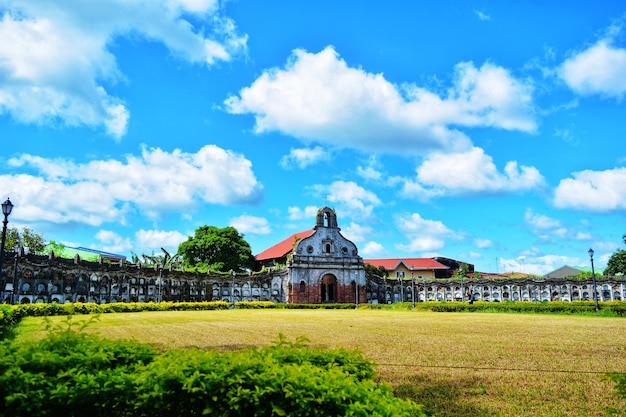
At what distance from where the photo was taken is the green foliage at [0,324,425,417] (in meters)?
3.44

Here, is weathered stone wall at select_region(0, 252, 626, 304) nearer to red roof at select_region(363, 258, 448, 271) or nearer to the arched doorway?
the arched doorway

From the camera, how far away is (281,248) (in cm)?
5409

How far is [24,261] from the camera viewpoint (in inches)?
1043

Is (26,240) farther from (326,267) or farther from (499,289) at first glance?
(499,289)

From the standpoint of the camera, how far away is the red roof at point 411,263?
6241cm

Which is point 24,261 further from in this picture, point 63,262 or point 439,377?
point 439,377

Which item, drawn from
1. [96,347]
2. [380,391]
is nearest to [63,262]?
[96,347]

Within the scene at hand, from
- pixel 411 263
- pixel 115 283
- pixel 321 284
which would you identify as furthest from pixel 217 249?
pixel 411 263

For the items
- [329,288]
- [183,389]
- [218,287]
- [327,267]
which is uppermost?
[327,267]

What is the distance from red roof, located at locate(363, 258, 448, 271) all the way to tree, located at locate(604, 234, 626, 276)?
1841cm

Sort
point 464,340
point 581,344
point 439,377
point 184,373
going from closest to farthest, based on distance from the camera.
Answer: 1. point 184,373
2. point 439,377
3. point 581,344
4. point 464,340

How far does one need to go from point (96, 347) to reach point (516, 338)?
10975mm

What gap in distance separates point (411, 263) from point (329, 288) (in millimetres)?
21946

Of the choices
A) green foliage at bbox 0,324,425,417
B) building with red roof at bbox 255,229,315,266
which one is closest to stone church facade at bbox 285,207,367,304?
building with red roof at bbox 255,229,315,266
